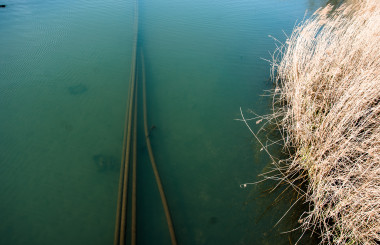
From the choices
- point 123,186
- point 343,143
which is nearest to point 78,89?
point 123,186

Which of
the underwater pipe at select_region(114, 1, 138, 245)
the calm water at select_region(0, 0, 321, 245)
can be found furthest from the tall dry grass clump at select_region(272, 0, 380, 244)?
the underwater pipe at select_region(114, 1, 138, 245)

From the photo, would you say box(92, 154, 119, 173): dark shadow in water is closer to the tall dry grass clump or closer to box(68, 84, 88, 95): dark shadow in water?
box(68, 84, 88, 95): dark shadow in water

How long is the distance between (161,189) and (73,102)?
A: 6.74 ft

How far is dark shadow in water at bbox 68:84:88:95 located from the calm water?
0.09ft

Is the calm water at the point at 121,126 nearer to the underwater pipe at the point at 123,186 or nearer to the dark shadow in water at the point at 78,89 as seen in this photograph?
the dark shadow in water at the point at 78,89

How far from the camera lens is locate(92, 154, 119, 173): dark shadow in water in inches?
96.0

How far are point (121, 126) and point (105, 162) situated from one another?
0.58 metres

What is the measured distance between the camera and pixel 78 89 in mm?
3461

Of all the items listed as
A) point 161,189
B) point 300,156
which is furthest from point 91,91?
point 300,156

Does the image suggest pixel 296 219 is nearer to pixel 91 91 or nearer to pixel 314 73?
pixel 314 73

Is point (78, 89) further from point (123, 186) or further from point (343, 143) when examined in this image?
point (343, 143)

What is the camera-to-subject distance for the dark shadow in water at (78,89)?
11.2ft

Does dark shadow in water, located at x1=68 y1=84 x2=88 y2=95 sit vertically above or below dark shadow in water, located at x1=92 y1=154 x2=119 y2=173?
above

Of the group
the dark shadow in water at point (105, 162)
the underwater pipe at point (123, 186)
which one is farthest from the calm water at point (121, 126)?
the underwater pipe at point (123, 186)
